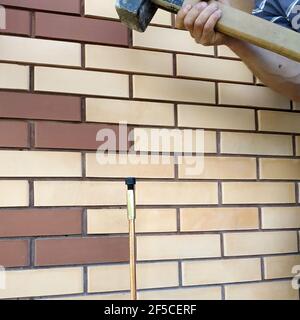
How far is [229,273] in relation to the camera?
1.34 meters

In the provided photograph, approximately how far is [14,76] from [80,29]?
0.23 meters

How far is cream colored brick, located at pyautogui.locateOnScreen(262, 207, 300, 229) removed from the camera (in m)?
1.40

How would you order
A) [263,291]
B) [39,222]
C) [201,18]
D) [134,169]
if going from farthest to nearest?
[263,291], [134,169], [39,222], [201,18]

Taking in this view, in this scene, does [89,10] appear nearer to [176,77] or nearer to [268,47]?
[176,77]

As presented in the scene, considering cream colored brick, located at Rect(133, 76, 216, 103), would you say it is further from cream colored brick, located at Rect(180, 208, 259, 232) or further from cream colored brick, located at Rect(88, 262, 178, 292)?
cream colored brick, located at Rect(88, 262, 178, 292)

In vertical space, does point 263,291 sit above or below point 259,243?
below

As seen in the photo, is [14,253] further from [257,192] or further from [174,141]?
[257,192]

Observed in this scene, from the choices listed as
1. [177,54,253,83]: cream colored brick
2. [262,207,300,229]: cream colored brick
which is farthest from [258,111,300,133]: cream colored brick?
[262,207,300,229]: cream colored brick

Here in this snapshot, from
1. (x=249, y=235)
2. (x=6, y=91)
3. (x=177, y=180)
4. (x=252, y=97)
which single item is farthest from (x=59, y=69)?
(x=249, y=235)

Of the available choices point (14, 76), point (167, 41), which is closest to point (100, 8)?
point (167, 41)

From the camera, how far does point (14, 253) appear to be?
114 centimetres

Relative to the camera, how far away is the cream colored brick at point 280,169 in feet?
4.64

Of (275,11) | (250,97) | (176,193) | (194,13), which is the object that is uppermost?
(275,11)

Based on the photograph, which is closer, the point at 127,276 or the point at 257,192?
the point at 127,276
